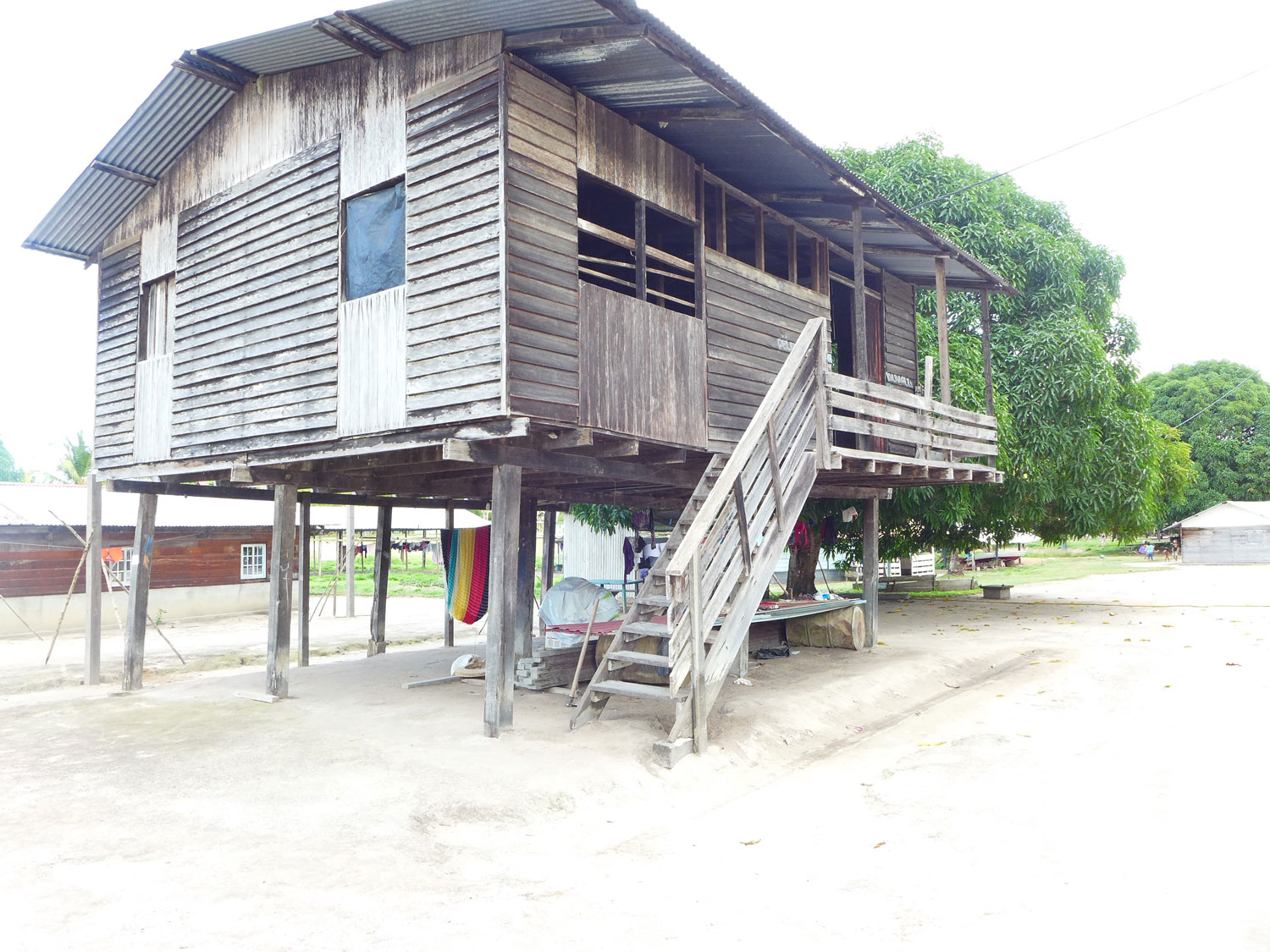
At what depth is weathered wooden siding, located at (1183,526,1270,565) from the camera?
132ft

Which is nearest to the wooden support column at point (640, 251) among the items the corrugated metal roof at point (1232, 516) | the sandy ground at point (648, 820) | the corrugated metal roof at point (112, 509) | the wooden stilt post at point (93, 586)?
the sandy ground at point (648, 820)

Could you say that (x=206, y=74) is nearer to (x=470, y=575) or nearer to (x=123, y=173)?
(x=123, y=173)

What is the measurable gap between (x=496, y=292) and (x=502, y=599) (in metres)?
2.78

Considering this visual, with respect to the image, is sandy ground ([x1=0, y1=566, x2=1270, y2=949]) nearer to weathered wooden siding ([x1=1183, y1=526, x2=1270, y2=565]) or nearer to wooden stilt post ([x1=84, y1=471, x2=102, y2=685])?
wooden stilt post ([x1=84, y1=471, x2=102, y2=685])

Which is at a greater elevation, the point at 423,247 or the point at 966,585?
the point at 423,247

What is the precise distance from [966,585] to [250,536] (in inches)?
854

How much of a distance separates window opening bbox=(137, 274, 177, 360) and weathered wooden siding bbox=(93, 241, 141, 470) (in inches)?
3.9

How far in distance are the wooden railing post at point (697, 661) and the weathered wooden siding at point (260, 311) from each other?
4.21 m

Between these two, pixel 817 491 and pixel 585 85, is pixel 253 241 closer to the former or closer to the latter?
pixel 585 85

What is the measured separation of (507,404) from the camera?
24.6 feet

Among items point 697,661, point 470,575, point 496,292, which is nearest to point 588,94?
point 496,292

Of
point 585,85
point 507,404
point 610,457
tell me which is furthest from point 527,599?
point 585,85

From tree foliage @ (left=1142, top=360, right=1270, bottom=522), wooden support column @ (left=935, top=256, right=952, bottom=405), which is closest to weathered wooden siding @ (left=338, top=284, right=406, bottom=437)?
wooden support column @ (left=935, top=256, right=952, bottom=405)

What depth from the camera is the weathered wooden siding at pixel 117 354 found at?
11945 mm
